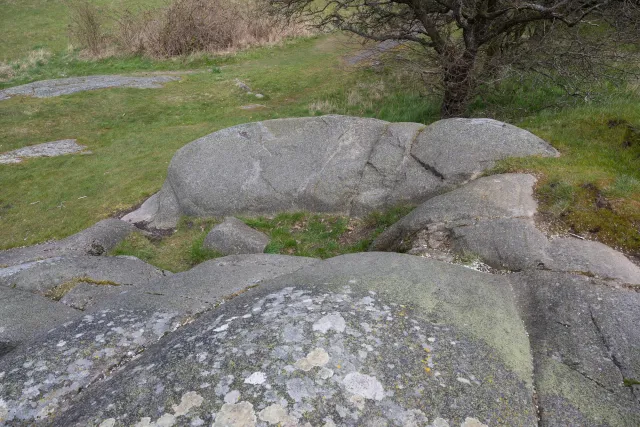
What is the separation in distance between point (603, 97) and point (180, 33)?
21655 millimetres

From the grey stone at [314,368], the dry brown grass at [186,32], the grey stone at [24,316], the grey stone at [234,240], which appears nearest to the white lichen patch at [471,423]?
the grey stone at [314,368]

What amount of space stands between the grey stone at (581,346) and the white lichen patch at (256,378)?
1.72m

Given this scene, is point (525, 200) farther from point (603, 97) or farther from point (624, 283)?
point (603, 97)

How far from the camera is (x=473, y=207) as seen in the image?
596cm

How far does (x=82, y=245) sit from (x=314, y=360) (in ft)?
21.8

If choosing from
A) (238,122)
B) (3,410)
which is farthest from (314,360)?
(238,122)

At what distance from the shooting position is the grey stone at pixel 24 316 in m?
3.99

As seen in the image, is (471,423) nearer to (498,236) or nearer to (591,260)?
(591,260)

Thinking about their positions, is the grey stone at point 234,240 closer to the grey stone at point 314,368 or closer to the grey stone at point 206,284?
the grey stone at point 206,284

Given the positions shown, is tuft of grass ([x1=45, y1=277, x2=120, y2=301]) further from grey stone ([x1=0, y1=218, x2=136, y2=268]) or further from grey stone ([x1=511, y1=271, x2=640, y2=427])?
grey stone ([x1=511, y1=271, x2=640, y2=427])

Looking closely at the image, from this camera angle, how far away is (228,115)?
17.3 metres

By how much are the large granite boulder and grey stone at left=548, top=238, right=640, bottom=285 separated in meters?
2.57

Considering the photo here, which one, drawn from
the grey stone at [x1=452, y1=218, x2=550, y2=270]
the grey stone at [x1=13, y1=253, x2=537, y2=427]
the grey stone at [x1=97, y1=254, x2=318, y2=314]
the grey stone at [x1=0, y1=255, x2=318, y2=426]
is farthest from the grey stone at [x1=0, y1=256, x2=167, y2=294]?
the grey stone at [x1=452, y1=218, x2=550, y2=270]

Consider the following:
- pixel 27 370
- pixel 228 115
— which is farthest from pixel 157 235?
pixel 228 115
